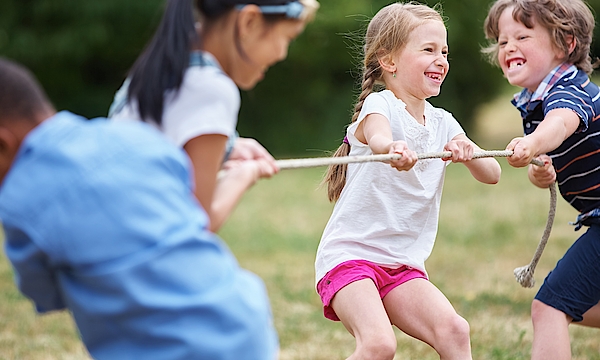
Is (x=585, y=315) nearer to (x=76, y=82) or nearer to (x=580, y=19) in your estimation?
(x=580, y=19)

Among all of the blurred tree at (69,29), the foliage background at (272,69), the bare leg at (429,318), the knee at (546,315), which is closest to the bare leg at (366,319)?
the bare leg at (429,318)

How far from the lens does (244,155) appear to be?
89.4 inches

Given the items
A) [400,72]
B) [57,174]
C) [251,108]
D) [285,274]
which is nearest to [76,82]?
[251,108]

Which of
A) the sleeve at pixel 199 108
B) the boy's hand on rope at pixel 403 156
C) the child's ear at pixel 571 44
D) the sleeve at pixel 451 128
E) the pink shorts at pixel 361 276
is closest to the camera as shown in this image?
the sleeve at pixel 199 108

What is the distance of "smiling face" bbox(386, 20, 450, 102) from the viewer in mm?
2988

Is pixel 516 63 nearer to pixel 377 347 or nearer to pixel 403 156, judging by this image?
pixel 403 156

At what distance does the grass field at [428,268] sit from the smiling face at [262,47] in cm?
225

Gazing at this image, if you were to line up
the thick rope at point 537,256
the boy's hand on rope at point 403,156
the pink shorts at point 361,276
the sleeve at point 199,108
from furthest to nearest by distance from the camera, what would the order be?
the thick rope at point 537,256
the pink shorts at point 361,276
the boy's hand on rope at point 403,156
the sleeve at point 199,108

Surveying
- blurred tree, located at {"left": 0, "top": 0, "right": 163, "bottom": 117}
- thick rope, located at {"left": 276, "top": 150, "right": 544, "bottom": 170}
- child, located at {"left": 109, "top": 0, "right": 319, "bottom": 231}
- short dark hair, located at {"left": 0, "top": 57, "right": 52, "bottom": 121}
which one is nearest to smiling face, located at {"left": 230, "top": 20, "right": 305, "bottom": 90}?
child, located at {"left": 109, "top": 0, "right": 319, "bottom": 231}

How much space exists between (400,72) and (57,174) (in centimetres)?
171

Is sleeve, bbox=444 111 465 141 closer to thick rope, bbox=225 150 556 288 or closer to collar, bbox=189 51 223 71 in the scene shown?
thick rope, bbox=225 150 556 288

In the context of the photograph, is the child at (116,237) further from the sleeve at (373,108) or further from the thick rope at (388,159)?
the sleeve at (373,108)

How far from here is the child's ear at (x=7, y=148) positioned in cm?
178

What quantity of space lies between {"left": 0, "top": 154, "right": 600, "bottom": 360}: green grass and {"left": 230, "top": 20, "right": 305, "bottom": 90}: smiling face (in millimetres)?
1231
